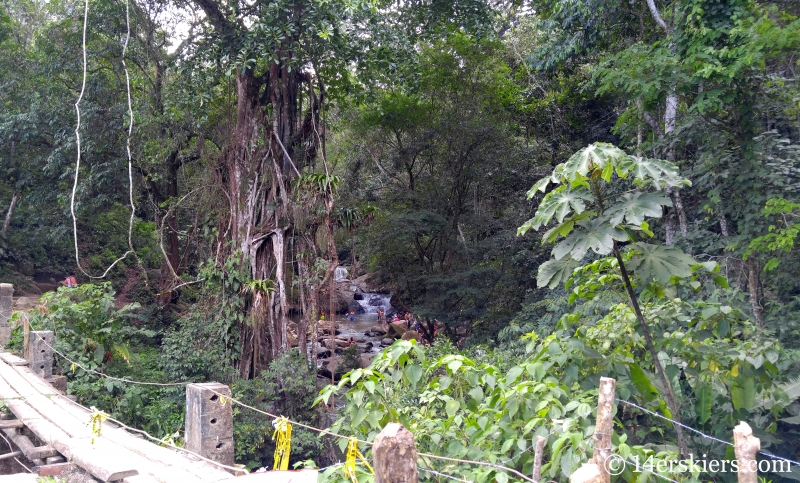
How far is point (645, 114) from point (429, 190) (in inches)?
228

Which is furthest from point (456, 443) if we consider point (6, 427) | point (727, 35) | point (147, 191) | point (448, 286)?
point (147, 191)

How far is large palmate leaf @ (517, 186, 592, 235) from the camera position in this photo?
3.23 meters

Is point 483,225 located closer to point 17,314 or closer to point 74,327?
point 74,327

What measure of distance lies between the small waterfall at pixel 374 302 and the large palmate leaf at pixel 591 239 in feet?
61.5

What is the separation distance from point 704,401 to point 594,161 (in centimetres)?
175

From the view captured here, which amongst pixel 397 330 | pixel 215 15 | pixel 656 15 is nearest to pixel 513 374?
pixel 656 15

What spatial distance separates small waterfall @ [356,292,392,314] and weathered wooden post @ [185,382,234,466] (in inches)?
700

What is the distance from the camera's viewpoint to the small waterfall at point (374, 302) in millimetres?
22506

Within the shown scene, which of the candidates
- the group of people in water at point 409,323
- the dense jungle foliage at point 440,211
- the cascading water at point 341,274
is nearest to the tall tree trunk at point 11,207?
the dense jungle foliage at point 440,211

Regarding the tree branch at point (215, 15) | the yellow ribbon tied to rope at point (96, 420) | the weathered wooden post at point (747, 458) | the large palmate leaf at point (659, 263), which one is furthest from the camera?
the tree branch at point (215, 15)

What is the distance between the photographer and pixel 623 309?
13.6 ft

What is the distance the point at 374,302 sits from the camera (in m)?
23.1

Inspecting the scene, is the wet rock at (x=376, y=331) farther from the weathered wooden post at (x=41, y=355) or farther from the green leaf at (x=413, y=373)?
the green leaf at (x=413, y=373)

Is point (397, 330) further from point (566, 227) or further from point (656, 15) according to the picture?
point (566, 227)
